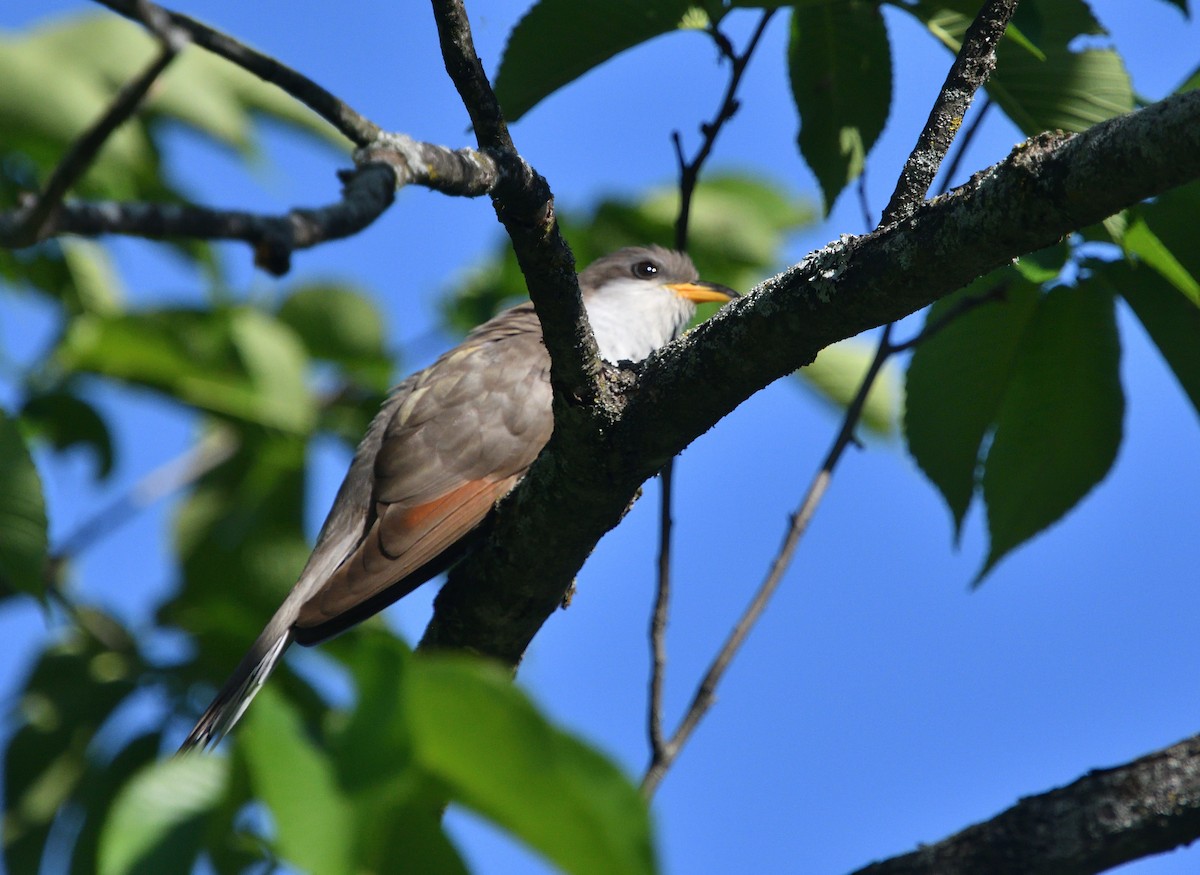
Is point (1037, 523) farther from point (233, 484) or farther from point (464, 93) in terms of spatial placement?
point (233, 484)

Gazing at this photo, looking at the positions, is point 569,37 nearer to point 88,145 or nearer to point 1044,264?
point 1044,264

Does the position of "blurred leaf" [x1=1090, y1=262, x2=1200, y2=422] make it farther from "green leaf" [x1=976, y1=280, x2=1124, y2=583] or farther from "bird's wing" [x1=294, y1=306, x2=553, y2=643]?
"bird's wing" [x1=294, y1=306, x2=553, y2=643]

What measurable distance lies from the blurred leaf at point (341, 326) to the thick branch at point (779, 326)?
217cm

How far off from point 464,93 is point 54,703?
2679 millimetres

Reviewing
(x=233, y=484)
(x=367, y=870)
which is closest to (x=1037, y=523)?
(x=367, y=870)

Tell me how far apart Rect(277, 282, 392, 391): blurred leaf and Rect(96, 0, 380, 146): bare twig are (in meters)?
3.69

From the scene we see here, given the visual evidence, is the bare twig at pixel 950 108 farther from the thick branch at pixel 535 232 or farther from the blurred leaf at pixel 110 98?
the blurred leaf at pixel 110 98

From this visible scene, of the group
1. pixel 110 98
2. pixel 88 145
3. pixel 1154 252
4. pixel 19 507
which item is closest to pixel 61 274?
pixel 110 98

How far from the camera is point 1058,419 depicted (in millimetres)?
3121

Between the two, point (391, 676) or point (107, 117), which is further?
point (391, 676)

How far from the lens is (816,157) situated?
133 inches

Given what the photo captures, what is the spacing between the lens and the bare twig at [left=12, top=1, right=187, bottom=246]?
1.05 metres

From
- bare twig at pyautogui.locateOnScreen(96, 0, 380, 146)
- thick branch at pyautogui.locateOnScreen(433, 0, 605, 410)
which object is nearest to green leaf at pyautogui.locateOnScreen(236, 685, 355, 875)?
bare twig at pyautogui.locateOnScreen(96, 0, 380, 146)

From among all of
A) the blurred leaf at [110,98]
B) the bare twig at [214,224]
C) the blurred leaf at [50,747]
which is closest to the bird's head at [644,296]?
the blurred leaf at [110,98]
